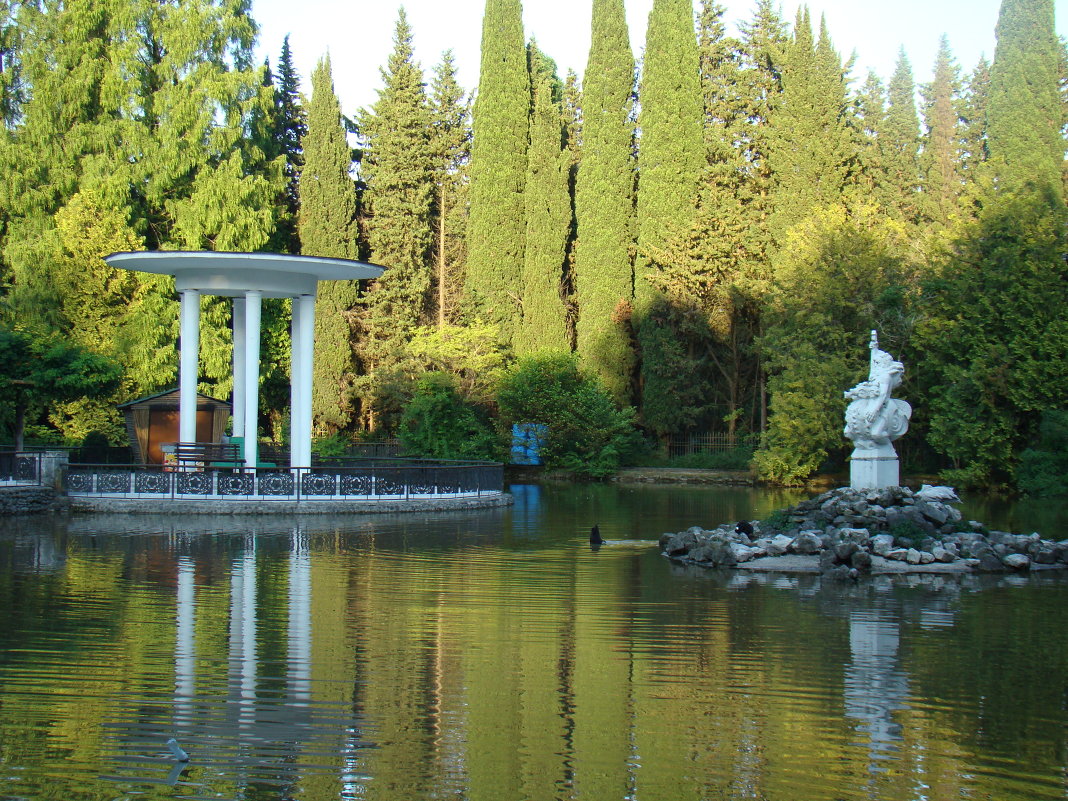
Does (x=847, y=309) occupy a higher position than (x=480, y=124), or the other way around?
(x=480, y=124)

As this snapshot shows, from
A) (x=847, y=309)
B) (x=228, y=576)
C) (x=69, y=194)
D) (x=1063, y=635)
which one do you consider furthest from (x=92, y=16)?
(x=1063, y=635)

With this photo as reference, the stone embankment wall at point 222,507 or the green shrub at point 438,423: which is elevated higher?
the green shrub at point 438,423

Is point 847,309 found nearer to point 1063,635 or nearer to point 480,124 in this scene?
point 480,124

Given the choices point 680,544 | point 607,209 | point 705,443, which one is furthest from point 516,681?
point 607,209

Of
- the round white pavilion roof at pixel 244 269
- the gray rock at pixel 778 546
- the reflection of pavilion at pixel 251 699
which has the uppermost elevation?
the round white pavilion roof at pixel 244 269

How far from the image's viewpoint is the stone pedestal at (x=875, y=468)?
18.1 meters

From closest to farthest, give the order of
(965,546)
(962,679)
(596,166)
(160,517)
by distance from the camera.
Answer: (962,679), (965,546), (160,517), (596,166)

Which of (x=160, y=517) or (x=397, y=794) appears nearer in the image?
(x=397, y=794)

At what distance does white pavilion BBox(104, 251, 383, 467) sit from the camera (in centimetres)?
2378

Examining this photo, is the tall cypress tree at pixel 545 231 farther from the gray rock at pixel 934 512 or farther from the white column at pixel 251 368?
the gray rock at pixel 934 512

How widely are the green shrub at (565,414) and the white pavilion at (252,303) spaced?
13731 mm

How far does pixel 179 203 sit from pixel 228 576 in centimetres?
2586

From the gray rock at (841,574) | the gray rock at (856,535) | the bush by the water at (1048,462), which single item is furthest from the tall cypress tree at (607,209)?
the gray rock at (841,574)

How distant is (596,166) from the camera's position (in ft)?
138
